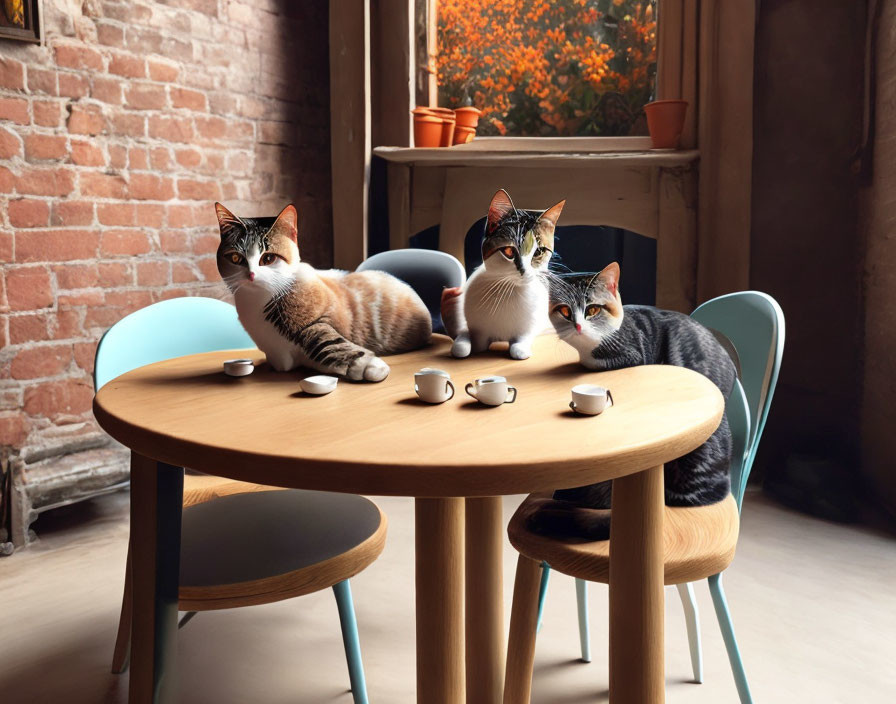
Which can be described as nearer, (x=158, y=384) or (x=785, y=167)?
(x=158, y=384)

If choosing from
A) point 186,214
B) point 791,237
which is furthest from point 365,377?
point 791,237

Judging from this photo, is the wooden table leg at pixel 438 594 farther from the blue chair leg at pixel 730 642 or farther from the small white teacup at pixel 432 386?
the blue chair leg at pixel 730 642

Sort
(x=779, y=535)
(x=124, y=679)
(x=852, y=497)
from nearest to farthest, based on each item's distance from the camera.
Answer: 1. (x=124, y=679)
2. (x=779, y=535)
3. (x=852, y=497)

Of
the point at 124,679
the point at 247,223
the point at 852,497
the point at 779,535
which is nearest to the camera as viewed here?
the point at 247,223

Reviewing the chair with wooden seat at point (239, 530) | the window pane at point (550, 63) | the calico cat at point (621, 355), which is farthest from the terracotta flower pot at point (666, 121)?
the chair with wooden seat at point (239, 530)

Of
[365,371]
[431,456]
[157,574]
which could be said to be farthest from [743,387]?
[157,574]

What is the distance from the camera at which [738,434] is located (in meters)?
1.44

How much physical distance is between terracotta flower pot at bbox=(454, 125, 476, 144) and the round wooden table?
1987 millimetres

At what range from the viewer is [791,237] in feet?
9.43

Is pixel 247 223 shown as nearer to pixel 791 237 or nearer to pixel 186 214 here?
pixel 186 214

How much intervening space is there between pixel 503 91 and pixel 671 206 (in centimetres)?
87

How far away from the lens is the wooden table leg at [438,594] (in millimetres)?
1144

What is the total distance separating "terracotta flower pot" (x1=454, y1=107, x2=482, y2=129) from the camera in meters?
3.16

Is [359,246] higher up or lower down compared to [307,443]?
higher up
